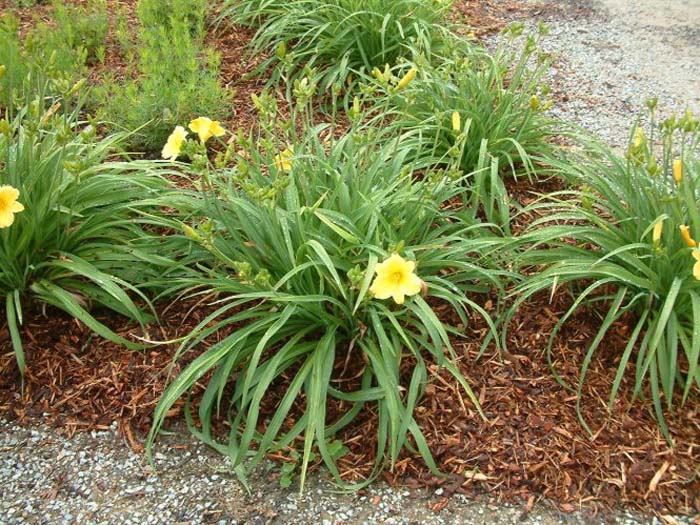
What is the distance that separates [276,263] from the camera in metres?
2.78

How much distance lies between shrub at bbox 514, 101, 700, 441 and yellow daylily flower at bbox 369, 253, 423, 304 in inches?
23.2

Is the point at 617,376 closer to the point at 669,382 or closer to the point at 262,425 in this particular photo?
the point at 669,382

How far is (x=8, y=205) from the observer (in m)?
2.61

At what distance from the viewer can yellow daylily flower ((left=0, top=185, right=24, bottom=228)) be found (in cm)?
258

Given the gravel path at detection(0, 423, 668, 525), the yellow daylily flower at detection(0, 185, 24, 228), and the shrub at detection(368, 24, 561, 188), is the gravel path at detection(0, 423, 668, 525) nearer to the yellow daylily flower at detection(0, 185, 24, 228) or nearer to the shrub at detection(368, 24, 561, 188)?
the yellow daylily flower at detection(0, 185, 24, 228)

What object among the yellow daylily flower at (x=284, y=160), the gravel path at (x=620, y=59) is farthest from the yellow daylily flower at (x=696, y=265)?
the gravel path at (x=620, y=59)

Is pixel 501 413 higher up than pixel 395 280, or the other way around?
pixel 395 280

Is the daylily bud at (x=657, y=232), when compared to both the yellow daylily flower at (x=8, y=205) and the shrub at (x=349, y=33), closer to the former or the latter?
the shrub at (x=349, y=33)

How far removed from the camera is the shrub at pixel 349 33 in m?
4.26

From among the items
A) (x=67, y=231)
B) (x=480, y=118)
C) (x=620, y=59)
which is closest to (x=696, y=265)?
(x=480, y=118)

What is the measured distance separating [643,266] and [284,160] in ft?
4.48

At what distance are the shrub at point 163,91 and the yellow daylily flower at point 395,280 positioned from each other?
5.38 feet

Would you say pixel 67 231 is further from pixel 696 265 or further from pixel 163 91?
pixel 696 265

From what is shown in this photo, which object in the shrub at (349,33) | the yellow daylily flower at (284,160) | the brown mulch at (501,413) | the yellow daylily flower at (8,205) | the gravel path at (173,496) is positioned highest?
the shrub at (349,33)
